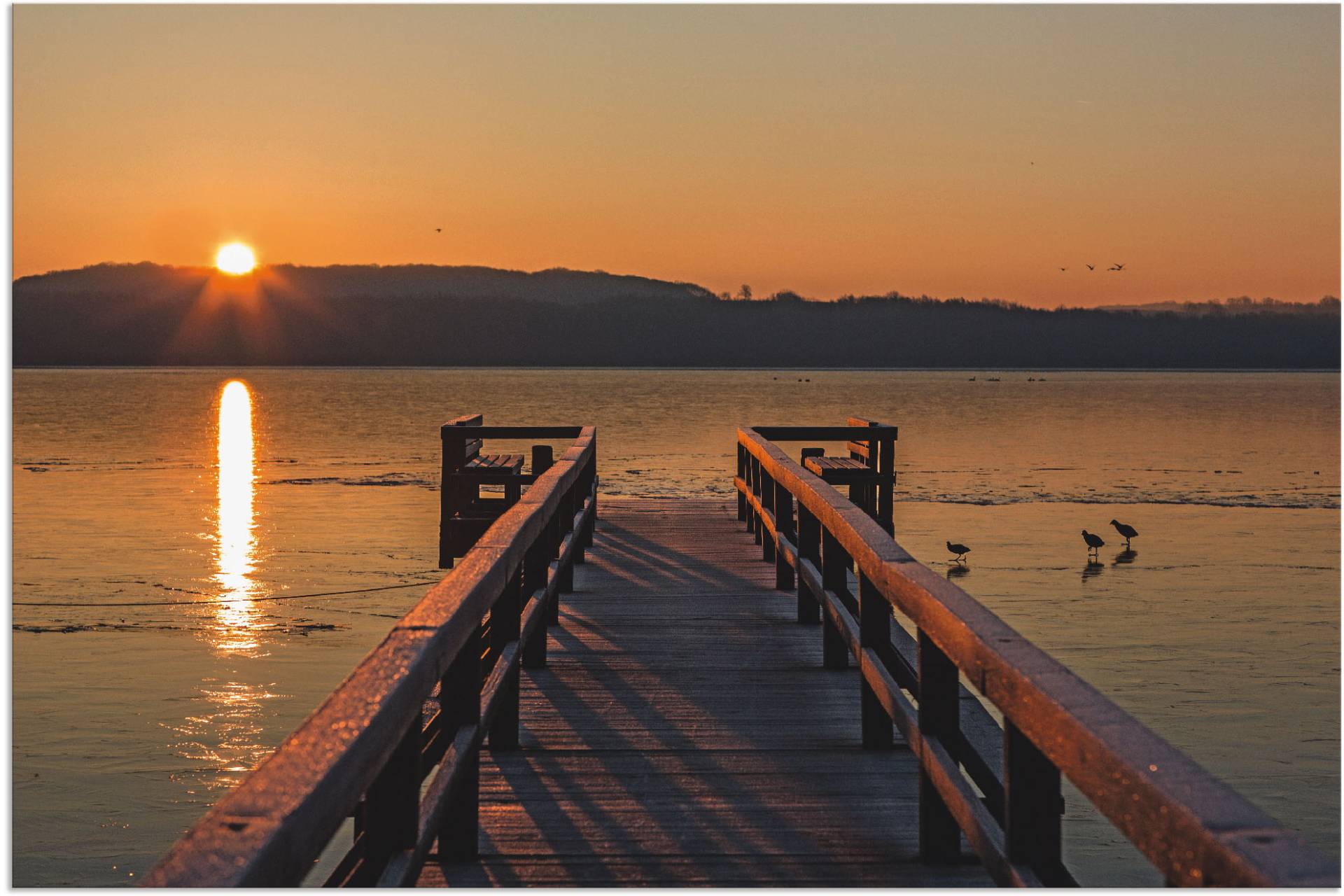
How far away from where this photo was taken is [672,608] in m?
8.21

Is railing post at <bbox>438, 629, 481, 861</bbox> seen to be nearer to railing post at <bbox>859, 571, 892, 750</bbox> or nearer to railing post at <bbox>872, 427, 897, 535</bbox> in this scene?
railing post at <bbox>859, 571, 892, 750</bbox>

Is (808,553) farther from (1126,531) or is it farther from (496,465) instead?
(1126,531)

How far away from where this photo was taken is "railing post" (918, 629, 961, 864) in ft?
12.2

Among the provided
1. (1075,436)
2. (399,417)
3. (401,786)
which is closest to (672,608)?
(401,786)

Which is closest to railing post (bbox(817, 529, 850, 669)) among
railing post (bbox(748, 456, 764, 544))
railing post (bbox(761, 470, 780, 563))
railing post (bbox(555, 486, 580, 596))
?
railing post (bbox(555, 486, 580, 596))

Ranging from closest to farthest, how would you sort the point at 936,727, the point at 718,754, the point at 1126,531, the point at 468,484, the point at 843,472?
the point at 936,727
the point at 718,754
the point at 843,472
the point at 468,484
the point at 1126,531

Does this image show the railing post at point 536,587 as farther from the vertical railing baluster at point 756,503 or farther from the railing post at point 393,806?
the vertical railing baluster at point 756,503

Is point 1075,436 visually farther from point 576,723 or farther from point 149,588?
point 576,723

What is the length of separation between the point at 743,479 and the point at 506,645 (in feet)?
28.2

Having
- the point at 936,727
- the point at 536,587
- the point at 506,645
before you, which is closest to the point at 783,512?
the point at 536,587

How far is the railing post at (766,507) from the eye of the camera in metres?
10.3

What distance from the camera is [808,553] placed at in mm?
7320

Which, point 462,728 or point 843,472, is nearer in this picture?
point 462,728

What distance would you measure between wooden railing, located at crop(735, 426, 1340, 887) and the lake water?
293 centimetres
